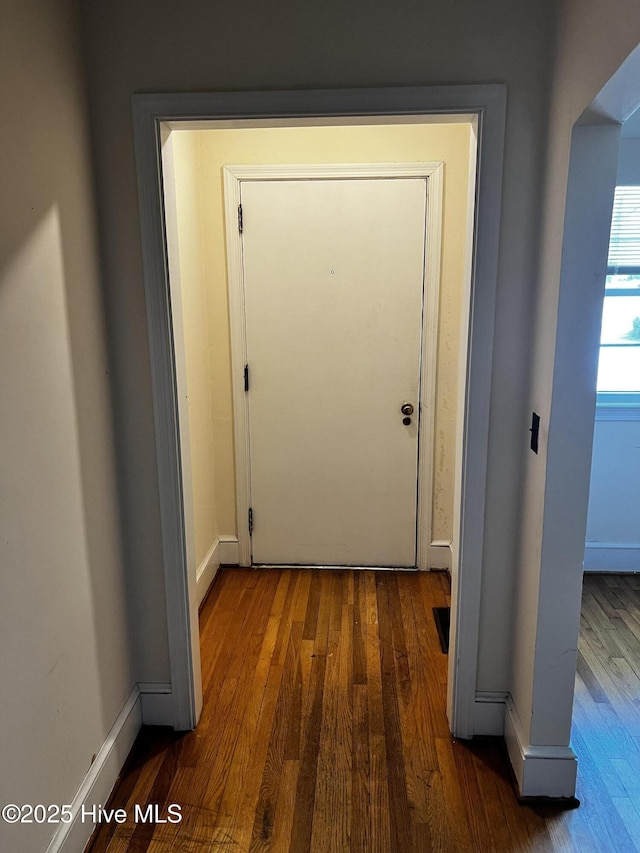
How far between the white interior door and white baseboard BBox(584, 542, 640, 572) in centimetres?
97

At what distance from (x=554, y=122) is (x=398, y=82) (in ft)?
1.45

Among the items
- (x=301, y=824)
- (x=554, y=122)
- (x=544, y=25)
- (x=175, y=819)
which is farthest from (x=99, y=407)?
(x=544, y=25)

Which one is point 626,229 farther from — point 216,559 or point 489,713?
point 216,559

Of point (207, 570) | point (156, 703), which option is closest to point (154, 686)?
point (156, 703)

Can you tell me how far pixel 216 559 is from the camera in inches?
132

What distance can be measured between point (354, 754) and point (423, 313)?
199 centimetres

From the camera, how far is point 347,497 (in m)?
3.29

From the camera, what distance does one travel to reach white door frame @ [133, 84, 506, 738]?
1.73 m

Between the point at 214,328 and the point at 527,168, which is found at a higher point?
the point at 527,168

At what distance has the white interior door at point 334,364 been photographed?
3002 millimetres

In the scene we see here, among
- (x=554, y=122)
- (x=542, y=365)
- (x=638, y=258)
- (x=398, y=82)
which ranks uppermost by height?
(x=398, y=82)

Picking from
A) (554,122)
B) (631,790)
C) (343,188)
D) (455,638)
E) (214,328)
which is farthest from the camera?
(214,328)

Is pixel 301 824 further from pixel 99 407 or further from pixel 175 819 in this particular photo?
pixel 99 407

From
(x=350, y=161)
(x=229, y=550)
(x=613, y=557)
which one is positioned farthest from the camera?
(x=229, y=550)
